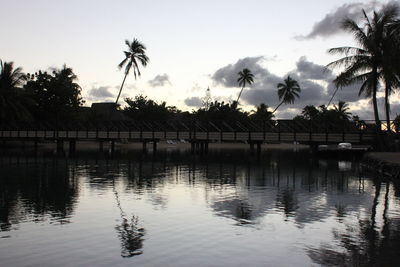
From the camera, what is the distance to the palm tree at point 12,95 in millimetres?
69625

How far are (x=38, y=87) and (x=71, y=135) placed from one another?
50.7ft

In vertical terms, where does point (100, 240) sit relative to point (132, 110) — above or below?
below

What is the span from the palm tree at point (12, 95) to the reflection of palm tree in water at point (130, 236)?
59.7 meters

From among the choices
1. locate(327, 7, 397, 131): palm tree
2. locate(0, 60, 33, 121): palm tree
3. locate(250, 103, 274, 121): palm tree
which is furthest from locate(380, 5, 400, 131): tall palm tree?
locate(250, 103, 274, 121): palm tree

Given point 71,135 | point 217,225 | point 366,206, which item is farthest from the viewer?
point 71,135

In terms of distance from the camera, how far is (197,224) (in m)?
15.0

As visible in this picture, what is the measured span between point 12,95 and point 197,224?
2489 inches

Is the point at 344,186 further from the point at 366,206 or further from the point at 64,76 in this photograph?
the point at 64,76

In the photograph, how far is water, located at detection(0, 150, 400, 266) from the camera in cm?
1117

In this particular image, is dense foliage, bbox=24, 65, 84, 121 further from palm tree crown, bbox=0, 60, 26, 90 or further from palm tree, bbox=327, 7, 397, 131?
palm tree, bbox=327, 7, 397, 131

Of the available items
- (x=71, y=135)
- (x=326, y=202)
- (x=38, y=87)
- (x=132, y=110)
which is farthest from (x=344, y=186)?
(x=132, y=110)


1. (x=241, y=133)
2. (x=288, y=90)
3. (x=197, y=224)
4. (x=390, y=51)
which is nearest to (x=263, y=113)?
(x=288, y=90)

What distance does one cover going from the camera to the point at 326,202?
65.4ft

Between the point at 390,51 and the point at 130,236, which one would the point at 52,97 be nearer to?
the point at 390,51
